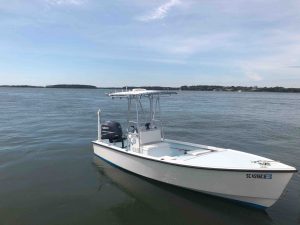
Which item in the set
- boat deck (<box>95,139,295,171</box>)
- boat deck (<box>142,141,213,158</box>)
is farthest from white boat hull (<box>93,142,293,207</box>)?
boat deck (<box>142,141,213,158</box>)

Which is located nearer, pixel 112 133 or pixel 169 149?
pixel 169 149

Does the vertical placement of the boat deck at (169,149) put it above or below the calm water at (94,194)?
above

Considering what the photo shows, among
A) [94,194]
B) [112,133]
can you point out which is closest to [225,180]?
[94,194]

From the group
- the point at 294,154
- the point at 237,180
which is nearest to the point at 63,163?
the point at 237,180

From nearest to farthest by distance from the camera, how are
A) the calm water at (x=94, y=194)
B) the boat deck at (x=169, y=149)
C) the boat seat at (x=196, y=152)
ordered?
1. the calm water at (x=94, y=194)
2. the boat seat at (x=196, y=152)
3. the boat deck at (x=169, y=149)

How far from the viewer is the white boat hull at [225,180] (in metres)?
8.11

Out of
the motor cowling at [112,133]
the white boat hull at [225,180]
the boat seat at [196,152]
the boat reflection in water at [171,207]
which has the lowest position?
the boat reflection in water at [171,207]

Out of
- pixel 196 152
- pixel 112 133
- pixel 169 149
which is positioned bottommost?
pixel 169 149

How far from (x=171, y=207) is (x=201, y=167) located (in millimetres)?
1481

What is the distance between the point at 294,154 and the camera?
15.2 m

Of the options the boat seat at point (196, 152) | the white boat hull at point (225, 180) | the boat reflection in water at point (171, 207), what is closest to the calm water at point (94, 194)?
the boat reflection in water at point (171, 207)

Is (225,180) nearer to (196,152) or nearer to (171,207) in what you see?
(171,207)

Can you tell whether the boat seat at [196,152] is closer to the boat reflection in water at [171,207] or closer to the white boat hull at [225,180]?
the white boat hull at [225,180]

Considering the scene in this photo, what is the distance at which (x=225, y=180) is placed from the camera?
28.4ft
